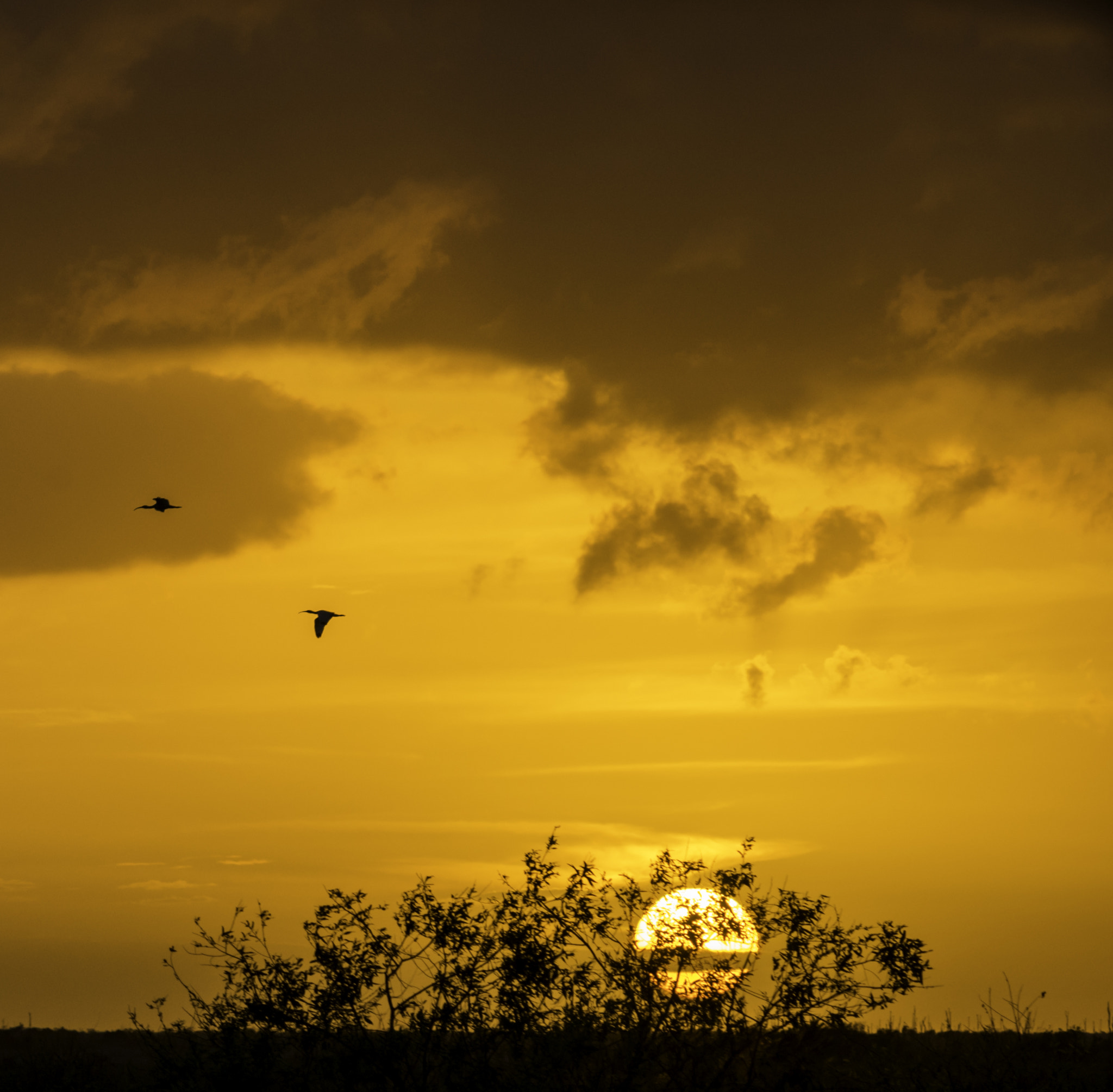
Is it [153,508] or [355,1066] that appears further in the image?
[153,508]

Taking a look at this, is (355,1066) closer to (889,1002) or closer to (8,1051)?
(889,1002)

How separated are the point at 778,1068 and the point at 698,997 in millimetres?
2559

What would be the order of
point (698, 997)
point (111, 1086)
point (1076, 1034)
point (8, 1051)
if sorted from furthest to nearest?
point (8, 1051) < point (1076, 1034) < point (111, 1086) < point (698, 997)

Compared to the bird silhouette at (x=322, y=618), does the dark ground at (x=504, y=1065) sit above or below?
below

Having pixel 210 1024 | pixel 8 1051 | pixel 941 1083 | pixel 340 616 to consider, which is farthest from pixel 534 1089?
pixel 8 1051

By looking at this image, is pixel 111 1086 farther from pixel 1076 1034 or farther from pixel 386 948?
pixel 1076 1034

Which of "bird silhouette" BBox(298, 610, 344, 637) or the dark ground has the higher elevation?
"bird silhouette" BBox(298, 610, 344, 637)

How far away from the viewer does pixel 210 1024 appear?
23172mm

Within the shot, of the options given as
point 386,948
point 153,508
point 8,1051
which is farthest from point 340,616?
point 8,1051

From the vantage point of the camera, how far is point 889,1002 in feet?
72.0

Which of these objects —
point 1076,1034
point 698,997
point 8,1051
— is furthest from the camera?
point 8,1051

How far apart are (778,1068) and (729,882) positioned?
3.81 metres

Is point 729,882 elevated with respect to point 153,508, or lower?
lower

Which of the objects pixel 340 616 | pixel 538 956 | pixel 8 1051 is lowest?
pixel 8 1051
